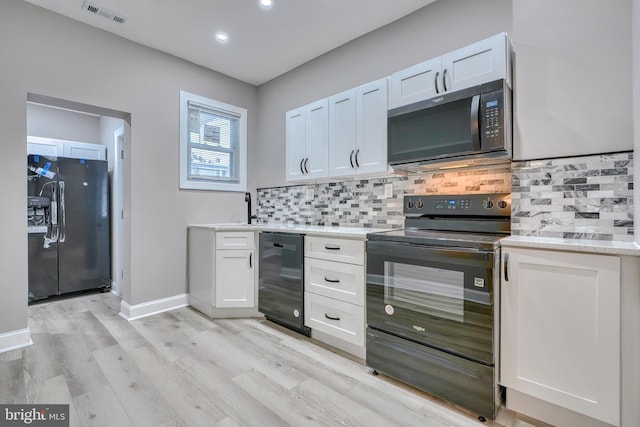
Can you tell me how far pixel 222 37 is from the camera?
287 centimetres

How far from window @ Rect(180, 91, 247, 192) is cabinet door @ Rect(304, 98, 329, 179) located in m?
1.26

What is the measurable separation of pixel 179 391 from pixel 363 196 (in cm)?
207

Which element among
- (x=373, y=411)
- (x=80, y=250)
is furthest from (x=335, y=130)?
(x=80, y=250)

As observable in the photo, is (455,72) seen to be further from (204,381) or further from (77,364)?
(77,364)

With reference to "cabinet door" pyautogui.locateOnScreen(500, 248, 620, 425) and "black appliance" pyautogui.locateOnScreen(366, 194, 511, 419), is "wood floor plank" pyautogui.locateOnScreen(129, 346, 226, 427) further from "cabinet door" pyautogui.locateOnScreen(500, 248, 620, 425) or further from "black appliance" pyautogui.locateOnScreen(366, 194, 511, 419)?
"cabinet door" pyautogui.locateOnScreen(500, 248, 620, 425)

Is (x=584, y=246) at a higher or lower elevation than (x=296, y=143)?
lower

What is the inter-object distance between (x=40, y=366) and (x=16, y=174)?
1.46 meters

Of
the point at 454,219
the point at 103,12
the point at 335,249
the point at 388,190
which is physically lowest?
the point at 335,249

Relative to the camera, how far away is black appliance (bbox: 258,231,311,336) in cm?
249

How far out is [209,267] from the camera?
2.95 meters

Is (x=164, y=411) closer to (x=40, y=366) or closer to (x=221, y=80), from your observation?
(x=40, y=366)

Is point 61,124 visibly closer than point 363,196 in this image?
No

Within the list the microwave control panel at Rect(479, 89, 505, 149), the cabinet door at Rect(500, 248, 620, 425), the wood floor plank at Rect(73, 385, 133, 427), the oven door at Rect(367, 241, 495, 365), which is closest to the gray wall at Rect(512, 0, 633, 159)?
the microwave control panel at Rect(479, 89, 505, 149)

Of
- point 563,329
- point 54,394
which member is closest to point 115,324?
point 54,394
